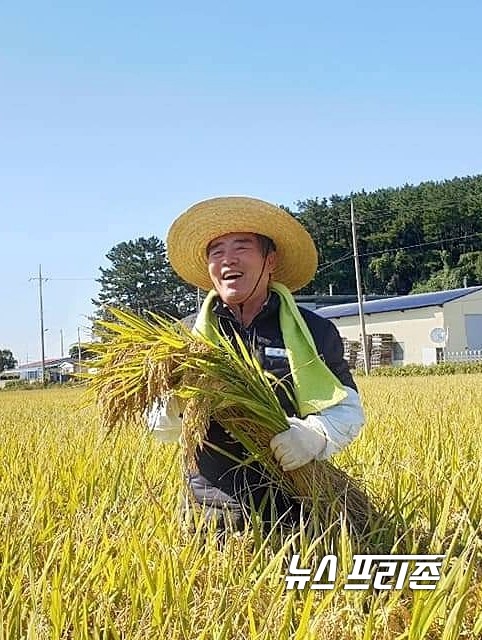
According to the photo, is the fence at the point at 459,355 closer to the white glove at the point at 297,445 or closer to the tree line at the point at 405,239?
the tree line at the point at 405,239

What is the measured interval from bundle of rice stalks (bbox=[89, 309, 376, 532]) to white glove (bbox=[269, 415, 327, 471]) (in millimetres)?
27

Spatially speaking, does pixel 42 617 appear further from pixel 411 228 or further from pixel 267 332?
pixel 411 228

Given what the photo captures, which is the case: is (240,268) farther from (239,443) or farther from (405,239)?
(405,239)

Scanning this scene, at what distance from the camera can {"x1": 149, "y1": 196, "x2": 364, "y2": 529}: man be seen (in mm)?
1791

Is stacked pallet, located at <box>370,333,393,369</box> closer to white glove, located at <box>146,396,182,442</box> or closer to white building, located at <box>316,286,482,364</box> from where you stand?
white building, located at <box>316,286,482,364</box>

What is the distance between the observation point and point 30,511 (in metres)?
1.89

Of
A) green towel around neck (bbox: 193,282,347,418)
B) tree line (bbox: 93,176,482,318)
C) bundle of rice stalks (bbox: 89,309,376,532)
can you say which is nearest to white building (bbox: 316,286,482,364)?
tree line (bbox: 93,176,482,318)

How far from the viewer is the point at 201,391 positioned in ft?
5.23

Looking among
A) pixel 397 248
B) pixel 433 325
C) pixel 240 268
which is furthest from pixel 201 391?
pixel 397 248

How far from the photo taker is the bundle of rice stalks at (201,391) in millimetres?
1612

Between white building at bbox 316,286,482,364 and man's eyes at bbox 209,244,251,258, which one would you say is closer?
man's eyes at bbox 209,244,251,258

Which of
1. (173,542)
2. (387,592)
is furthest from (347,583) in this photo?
(173,542)

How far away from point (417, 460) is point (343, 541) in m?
1.20

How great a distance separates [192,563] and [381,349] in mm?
26116
